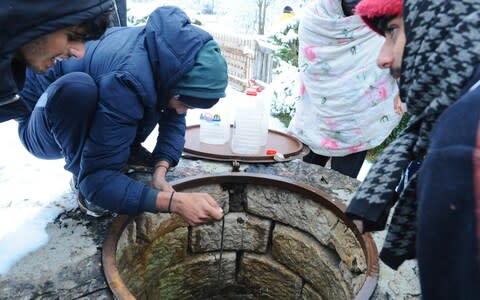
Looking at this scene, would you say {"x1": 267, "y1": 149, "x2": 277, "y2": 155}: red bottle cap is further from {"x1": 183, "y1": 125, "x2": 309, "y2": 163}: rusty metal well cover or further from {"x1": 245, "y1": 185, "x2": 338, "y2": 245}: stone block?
{"x1": 245, "y1": 185, "x2": 338, "y2": 245}: stone block

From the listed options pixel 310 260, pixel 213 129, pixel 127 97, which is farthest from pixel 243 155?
pixel 127 97

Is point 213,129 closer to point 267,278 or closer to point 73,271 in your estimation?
point 267,278

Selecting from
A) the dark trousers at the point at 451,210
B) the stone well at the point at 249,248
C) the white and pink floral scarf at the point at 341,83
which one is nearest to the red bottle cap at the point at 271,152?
the stone well at the point at 249,248

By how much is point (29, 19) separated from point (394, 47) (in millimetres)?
911

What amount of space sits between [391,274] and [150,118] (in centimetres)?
118

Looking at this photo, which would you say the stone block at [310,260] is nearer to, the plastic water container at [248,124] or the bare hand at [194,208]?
the plastic water container at [248,124]

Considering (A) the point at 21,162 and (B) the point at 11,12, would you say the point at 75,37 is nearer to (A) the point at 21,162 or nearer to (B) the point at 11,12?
(B) the point at 11,12

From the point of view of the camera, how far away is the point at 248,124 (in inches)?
103

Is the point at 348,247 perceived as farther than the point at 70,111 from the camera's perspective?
Yes

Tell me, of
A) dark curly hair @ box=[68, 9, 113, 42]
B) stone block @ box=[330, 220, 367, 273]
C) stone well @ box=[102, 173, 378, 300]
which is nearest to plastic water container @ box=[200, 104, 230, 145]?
stone well @ box=[102, 173, 378, 300]

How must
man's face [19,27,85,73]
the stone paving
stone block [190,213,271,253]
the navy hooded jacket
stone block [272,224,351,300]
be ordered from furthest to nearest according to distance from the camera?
stone block [190,213,271,253]
stone block [272,224,351,300]
the stone paving
man's face [19,27,85,73]
the navy hooded jacket

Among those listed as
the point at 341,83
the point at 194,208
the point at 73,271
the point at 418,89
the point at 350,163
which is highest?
the point at 418,89

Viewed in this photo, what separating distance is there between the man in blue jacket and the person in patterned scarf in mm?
670

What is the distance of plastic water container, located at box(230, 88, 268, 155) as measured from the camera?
2.57 meters
